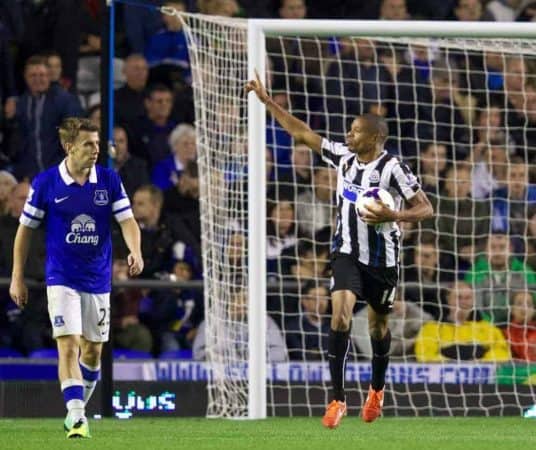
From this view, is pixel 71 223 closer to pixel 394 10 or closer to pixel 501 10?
pixel 394 10

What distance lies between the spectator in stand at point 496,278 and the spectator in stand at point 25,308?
3.70 meters

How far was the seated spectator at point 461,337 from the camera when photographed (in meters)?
13.6

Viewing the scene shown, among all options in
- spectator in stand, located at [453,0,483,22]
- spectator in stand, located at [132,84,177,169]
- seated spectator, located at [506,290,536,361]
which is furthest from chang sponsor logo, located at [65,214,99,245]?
spectator in stand, located at [453,0,483,22]

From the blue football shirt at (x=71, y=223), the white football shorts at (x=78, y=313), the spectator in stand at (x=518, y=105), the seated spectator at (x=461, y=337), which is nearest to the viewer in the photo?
the white football shorts at (x=78, y=313)

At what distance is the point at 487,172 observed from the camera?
1437 centimetres

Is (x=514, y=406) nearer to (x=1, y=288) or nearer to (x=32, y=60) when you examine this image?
(x=1, y=288)

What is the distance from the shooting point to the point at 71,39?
15281 millimetres

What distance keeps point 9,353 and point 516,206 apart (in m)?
4.64

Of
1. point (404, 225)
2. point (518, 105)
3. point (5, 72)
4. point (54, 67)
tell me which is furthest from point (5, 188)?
point (518, 105)

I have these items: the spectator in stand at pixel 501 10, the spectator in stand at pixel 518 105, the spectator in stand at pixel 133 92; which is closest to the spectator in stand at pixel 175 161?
the spectator in stand at pixel 133 92

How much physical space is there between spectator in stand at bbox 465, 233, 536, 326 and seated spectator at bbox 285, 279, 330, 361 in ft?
4.40

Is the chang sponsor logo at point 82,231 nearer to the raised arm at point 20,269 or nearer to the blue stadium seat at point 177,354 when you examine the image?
the raised arm at point 20,269

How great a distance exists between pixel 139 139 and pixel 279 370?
3.08m

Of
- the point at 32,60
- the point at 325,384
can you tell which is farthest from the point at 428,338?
the point at 32,60
